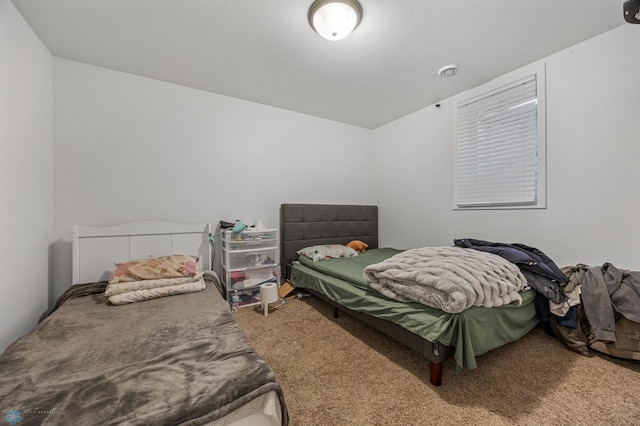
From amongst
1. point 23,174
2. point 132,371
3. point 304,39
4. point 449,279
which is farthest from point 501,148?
point 23,174

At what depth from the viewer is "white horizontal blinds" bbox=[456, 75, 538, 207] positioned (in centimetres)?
238

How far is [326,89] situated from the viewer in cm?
282

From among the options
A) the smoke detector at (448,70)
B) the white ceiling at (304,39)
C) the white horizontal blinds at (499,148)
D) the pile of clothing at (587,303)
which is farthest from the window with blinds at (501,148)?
the pile of clothing at (587,303)

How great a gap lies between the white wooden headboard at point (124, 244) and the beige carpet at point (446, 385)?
126 cm

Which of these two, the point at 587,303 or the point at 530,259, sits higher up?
the point at 530,259

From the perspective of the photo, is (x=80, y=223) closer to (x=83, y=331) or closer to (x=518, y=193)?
(x=83, y=331)

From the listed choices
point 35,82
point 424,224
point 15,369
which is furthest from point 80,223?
point 424,224

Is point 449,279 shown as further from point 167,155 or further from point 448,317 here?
point 167,155

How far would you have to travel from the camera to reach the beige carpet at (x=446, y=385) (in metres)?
1.25

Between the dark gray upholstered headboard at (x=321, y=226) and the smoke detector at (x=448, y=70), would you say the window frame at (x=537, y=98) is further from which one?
the dark gray upholstered headboard at (x=321, y=226)

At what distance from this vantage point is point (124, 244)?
2.36 meters

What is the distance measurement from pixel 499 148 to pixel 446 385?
235cm

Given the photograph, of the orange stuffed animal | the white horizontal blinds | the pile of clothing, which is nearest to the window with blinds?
the white horizontal blinds

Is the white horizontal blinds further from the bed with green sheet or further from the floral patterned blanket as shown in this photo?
the floral patterned blanket
